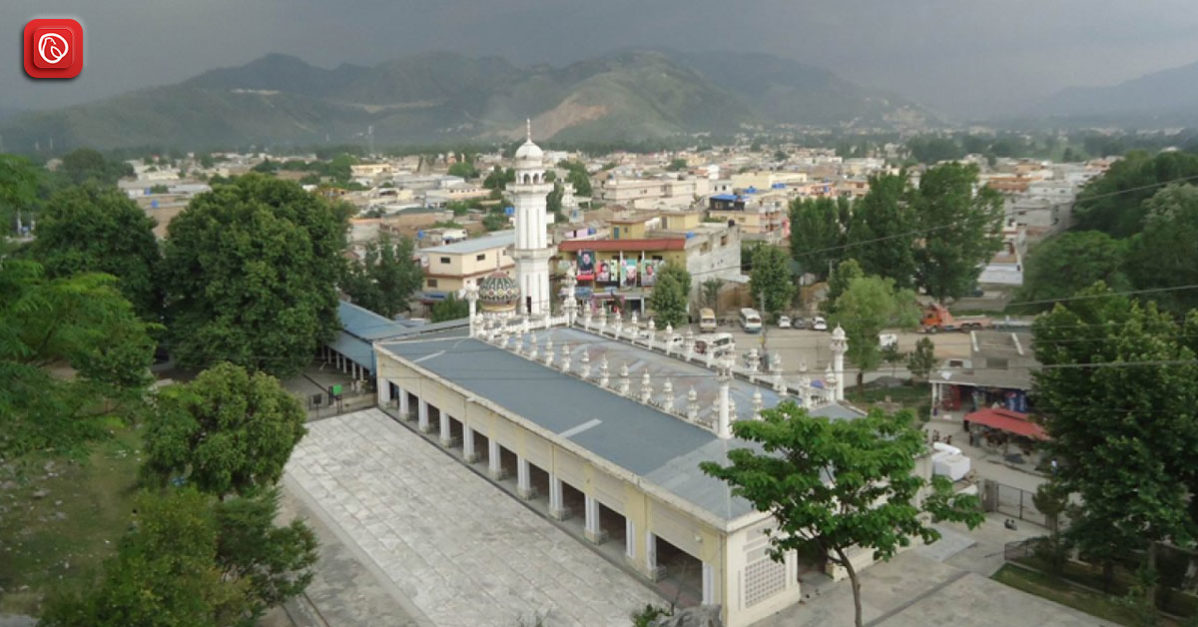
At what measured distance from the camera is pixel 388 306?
3625 centimetres

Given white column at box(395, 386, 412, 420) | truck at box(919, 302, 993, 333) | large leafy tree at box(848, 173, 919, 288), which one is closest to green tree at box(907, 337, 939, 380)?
truck at box(919, 302, 993, 333)

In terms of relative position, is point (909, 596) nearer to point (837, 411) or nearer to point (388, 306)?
point (837, 411)

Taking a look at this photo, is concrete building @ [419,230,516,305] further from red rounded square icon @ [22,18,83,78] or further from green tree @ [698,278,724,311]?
red rounded square icon @ [22,18,83,78]

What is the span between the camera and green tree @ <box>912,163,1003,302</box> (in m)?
36.6

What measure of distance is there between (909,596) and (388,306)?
26748 millimetres

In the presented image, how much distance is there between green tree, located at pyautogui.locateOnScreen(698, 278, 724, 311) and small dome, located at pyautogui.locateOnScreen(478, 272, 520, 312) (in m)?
15.3

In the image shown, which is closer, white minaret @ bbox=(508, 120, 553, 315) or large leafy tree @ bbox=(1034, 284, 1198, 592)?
large leafy tree @ bbox=(1034, 284, 1198, 592)

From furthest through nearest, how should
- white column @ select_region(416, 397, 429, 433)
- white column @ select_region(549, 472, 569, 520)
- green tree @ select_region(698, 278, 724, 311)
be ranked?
green tree @ select_region(698, 278, 724, 311) < white column @ select_region(416, 397, 429, 433) < white column @ select_region(549, 472, 569, 520)

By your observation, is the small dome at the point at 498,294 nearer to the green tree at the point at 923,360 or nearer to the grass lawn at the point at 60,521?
the grass lawn at the point at 60,521

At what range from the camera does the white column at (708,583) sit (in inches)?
516

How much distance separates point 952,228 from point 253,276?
2765 centimetres

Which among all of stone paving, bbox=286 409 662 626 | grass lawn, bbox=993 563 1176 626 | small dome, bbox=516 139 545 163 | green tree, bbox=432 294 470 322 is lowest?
stone paving, bbox=286 409 662 626

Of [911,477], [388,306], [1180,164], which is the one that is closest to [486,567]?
[911,477]

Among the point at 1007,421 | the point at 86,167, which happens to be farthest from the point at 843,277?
the point at 86,167
